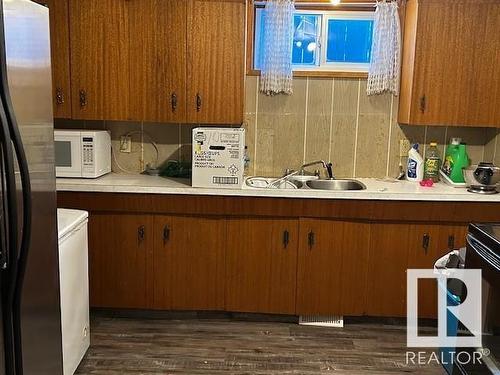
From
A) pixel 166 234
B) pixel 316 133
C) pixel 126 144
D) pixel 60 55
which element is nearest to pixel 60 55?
pixel 60 55

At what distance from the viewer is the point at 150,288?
3.12 metres

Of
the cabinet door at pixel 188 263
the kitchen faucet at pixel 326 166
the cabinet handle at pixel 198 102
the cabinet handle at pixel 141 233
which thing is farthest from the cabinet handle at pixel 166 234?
the kitchen faucet at pixel 326 166

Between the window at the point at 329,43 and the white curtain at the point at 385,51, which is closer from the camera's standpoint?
the white curtain at the point at 385,51

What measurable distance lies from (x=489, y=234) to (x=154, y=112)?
2053 millimetres

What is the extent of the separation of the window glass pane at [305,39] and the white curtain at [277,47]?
0.45ft

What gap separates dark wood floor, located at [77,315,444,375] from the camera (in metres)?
2.66

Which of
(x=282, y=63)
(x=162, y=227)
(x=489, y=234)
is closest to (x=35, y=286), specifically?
(x=162, y=227)

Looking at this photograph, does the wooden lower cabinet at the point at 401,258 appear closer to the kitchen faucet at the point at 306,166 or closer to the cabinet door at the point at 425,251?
the cabinet door at the point at 425,251

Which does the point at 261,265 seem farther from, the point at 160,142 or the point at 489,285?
the point at 489,285

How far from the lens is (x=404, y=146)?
3463 mm

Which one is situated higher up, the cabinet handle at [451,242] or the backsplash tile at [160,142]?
the backsplash tile at [160,142]

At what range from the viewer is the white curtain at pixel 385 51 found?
3.27 metres

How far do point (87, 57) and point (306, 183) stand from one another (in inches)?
61.9

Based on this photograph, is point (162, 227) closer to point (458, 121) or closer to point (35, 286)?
point (35, 286)
